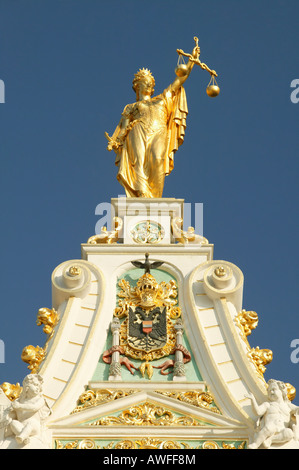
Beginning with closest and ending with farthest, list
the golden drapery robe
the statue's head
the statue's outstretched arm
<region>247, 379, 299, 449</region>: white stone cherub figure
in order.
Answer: <region>247, 379, 299, 449</region>: white stone cherub figure < the golden drapery robe < the statue's outstretched arm < the statue's head

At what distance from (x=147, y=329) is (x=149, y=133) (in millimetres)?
4966

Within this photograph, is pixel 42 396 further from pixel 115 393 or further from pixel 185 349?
pixel 185 349

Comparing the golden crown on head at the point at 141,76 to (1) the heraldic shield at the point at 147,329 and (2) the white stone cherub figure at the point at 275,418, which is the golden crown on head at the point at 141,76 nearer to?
(1) the heraldic shield at the point at 147,329

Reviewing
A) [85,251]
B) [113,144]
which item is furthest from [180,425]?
[113,144]

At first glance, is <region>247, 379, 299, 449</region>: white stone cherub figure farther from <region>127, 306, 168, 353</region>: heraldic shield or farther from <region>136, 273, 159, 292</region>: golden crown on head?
<region>136, 273, 159, 292</region>: golden crown on head

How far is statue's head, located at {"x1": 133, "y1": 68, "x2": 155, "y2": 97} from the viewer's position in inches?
1016

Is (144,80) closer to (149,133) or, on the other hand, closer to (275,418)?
(149,133)

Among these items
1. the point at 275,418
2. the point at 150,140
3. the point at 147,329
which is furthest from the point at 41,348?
the point at 150,140

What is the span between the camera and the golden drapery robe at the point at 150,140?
24497mm

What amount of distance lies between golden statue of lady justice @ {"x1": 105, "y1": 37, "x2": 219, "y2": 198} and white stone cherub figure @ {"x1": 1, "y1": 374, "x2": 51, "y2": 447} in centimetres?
578

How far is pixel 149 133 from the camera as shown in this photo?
2491 cm

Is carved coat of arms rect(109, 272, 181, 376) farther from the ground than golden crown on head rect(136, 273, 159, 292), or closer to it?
closer to it

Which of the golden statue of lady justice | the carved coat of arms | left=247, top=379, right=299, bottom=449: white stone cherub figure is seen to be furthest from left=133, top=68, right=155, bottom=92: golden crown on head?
left=247, top=379, right=299, bottom=449: white stone cherub figure
